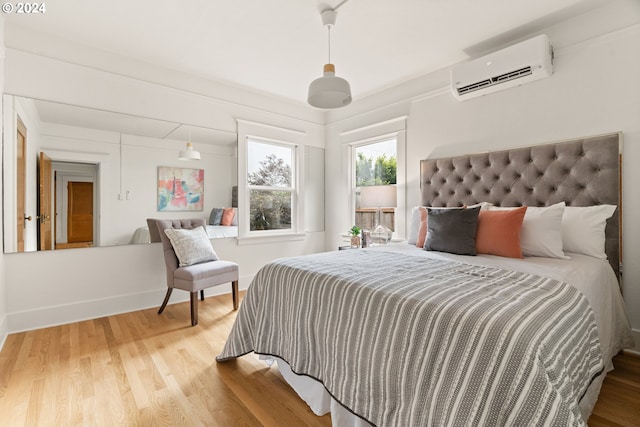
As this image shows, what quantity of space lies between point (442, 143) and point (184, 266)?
2842 mm

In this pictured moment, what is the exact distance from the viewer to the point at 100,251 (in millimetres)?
2914

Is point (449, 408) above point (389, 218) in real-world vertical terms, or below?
below

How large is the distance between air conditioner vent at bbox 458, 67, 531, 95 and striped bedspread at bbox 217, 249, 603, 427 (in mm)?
1780

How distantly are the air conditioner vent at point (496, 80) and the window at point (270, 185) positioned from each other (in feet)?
7.59

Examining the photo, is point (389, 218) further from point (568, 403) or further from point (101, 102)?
point (101, 102)

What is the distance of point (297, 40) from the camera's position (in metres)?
2.66

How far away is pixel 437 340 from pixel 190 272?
226 centimetres

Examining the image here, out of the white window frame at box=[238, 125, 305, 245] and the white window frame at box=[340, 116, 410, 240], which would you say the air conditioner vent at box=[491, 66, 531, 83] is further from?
the white window frame at box=[238, 125, 305, 245]

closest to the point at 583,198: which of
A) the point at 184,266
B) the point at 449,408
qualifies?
the point at 449,408

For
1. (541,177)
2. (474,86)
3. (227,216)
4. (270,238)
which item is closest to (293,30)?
(474,86)

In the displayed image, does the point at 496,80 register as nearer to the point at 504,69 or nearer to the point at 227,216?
the point at 504,69

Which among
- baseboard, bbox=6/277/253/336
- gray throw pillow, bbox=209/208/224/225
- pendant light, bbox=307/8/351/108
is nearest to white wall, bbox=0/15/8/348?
baseboard, bbox=6/277/253/336

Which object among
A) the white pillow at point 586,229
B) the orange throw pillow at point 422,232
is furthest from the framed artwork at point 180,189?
the white pillow at point 586,229

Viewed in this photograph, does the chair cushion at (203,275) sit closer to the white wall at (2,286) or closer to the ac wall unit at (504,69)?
the white wall at (2,286)
